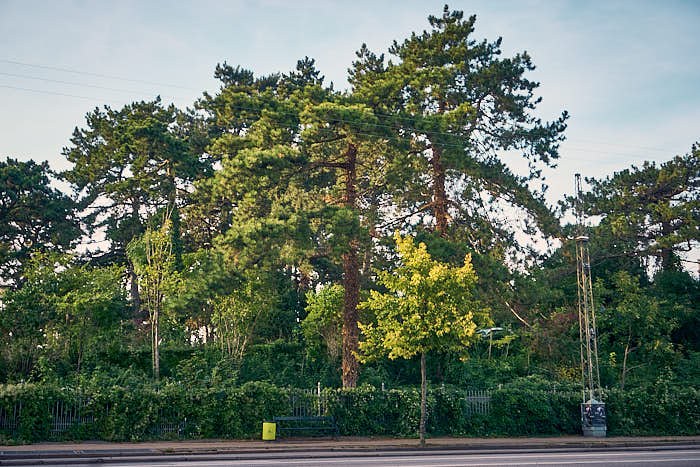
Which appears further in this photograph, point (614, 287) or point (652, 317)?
point (614, 287)

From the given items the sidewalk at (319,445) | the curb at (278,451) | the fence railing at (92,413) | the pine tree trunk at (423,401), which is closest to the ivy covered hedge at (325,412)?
the fence railing at (92,413)

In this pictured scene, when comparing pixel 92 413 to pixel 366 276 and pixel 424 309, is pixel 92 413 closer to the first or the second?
pixel 424 309

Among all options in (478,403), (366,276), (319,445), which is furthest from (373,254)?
(319,445)

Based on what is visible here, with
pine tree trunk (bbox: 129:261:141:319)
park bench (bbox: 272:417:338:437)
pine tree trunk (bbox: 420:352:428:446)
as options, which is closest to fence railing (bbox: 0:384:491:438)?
park bench (bbox: 272:417:338:437)

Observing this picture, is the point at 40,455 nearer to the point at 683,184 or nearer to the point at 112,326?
the point at 112,326

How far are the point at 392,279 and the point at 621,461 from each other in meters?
9.83

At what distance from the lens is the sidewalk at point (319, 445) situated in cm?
1897

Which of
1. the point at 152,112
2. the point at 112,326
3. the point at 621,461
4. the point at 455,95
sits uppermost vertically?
the point at 152,112

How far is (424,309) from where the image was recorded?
23391 mm

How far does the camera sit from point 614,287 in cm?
4288

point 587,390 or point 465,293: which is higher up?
point 465,293

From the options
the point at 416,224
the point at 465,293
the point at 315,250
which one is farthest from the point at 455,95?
the point at 465,293

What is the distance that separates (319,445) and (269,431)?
2.10 m

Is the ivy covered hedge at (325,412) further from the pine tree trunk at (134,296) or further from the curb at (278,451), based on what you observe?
the pine tree trunk at (134,296)
